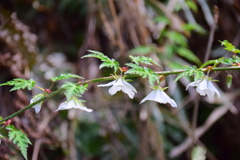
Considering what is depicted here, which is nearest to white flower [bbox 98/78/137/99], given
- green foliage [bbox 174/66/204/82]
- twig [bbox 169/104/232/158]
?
green foliage [bbox 174/66/204/82]

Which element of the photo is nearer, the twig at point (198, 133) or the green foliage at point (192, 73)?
the green foliage at point (192, 73)

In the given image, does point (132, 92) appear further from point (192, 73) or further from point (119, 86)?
point (192, 73)

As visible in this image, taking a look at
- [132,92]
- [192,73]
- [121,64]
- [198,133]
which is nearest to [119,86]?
[132,92]

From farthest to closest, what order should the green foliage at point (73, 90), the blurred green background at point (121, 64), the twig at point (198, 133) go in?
the twig at point (198, 133) → the blurred green background at point (121, 64) → the green foliage at point (73, 90)

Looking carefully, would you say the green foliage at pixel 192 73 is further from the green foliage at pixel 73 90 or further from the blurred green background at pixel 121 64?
the blurred green background at pixel 121 64

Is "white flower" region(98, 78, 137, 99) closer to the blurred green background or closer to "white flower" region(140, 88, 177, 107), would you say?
"white flower" region(140, 88, 177, 107)

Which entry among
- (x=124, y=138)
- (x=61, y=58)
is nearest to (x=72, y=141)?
(x=124, y=138)

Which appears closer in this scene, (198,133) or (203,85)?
(203,85)

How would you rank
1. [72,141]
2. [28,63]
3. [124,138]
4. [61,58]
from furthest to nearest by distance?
[61,58] < [124,138] < [28,63] < [72,141]

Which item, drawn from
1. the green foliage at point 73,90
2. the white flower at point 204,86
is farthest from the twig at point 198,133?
the green foliage at point 73,90

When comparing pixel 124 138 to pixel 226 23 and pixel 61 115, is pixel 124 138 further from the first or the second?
pixel 226 23

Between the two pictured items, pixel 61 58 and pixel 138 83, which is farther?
pixel 61 58
